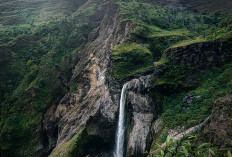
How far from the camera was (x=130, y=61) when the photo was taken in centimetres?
2497

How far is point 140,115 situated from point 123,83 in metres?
5.74

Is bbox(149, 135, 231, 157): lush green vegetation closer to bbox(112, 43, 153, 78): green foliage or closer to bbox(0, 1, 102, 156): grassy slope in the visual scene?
bbox(112, 43, 153, 78): green foliage

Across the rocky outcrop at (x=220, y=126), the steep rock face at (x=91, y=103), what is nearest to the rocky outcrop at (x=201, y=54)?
the rocky outcrop at (x=220, y=126)

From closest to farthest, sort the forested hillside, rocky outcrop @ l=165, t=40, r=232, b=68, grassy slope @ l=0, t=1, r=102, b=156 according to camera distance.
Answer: the forested hillside
rocky outcrop @ l=165, t=40, r=232, b=68
grassy slope @ l=0, t=1, r=102, b=156

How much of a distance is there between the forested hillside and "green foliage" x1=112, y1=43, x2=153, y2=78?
14 cm

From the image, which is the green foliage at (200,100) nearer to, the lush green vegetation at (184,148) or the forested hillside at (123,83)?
the forested hillside at (123,83)

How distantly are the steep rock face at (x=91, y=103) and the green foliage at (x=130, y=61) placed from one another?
2667 mm

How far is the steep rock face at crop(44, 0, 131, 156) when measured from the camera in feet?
70.0

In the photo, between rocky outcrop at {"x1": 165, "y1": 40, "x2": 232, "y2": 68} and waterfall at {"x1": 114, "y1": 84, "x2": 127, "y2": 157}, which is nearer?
rocky outcrop at {"x1": 165, "y1": 40, "x2": 232, "y2": 68}

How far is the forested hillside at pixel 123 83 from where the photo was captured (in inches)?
582

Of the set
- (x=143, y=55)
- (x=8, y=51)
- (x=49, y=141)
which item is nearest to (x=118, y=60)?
(x=143, y=55)

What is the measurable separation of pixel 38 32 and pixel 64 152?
36868 millimetres

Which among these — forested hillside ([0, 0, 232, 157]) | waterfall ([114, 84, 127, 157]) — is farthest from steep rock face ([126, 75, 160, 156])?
waterfall ([114, 84, 127, 157])

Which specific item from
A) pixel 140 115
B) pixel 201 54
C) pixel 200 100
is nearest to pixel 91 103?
pixel 140 115
